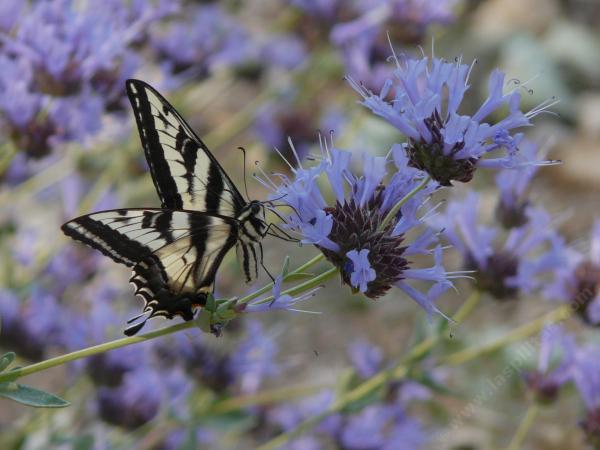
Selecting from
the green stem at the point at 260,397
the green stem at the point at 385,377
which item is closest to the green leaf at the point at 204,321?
the green stem at the point at 385,377

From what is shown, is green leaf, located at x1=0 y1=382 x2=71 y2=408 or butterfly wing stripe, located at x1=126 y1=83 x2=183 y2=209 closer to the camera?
green leaf, located at x1=0 y1=382 x2=71 y2=408

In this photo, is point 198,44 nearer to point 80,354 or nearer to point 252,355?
point 252,355

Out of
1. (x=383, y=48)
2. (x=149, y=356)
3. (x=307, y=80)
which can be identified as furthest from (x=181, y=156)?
(x=307, y=80)

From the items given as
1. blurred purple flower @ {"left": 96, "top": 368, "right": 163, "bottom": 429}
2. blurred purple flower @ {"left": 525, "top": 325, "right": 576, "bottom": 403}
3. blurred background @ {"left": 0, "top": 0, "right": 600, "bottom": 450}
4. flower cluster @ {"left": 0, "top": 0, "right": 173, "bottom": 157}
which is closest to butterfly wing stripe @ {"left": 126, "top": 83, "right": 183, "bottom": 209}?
blurred background @ {"left": 0, "top": 0, "right": 600, "bottom": 450}

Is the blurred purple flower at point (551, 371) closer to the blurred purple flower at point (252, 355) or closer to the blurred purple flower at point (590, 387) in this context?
the blurred purple flower at point (590, 387)

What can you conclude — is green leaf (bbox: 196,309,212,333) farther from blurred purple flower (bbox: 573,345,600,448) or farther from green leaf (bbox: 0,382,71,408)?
blurred purple flower (bbox: 573,345,600,448)

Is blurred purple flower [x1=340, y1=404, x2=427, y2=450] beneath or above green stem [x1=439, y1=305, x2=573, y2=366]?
beneath
